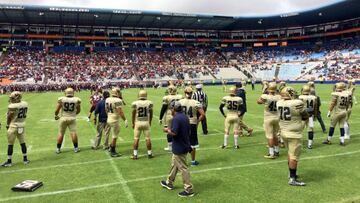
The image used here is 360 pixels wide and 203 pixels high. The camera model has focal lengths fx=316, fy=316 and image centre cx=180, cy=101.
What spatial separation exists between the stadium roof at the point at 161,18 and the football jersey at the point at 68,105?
2003 inches

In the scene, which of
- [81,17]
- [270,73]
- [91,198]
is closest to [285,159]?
[91,198]

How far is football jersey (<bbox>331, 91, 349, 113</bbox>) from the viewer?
444 inches

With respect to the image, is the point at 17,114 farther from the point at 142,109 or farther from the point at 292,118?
the point at 292,118

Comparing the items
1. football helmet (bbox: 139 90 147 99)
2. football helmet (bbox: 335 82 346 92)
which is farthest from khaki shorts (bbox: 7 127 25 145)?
football helmet (bbox: 335 82 346 92)

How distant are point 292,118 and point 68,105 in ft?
25.4

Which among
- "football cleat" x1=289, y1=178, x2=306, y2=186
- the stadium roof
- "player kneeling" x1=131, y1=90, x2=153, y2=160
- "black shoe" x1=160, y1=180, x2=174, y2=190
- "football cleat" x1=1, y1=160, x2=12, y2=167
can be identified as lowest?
"football cleat" x1=289, y1=178, x2=306, y2=186

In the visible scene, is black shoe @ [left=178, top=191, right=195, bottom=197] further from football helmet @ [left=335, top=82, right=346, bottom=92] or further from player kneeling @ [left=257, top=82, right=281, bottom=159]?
football helmet @ [left=335, top=82, right=346, bottom=92]

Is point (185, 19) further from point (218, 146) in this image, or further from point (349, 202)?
point (349, 202)

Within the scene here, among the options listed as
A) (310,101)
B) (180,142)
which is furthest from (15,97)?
(310,101)

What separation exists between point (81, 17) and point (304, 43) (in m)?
53.8

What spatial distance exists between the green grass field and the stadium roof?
51.3 metres

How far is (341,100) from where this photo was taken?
37.0 ft

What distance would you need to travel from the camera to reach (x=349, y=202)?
6781 mm

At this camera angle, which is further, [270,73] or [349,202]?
[270,73]
